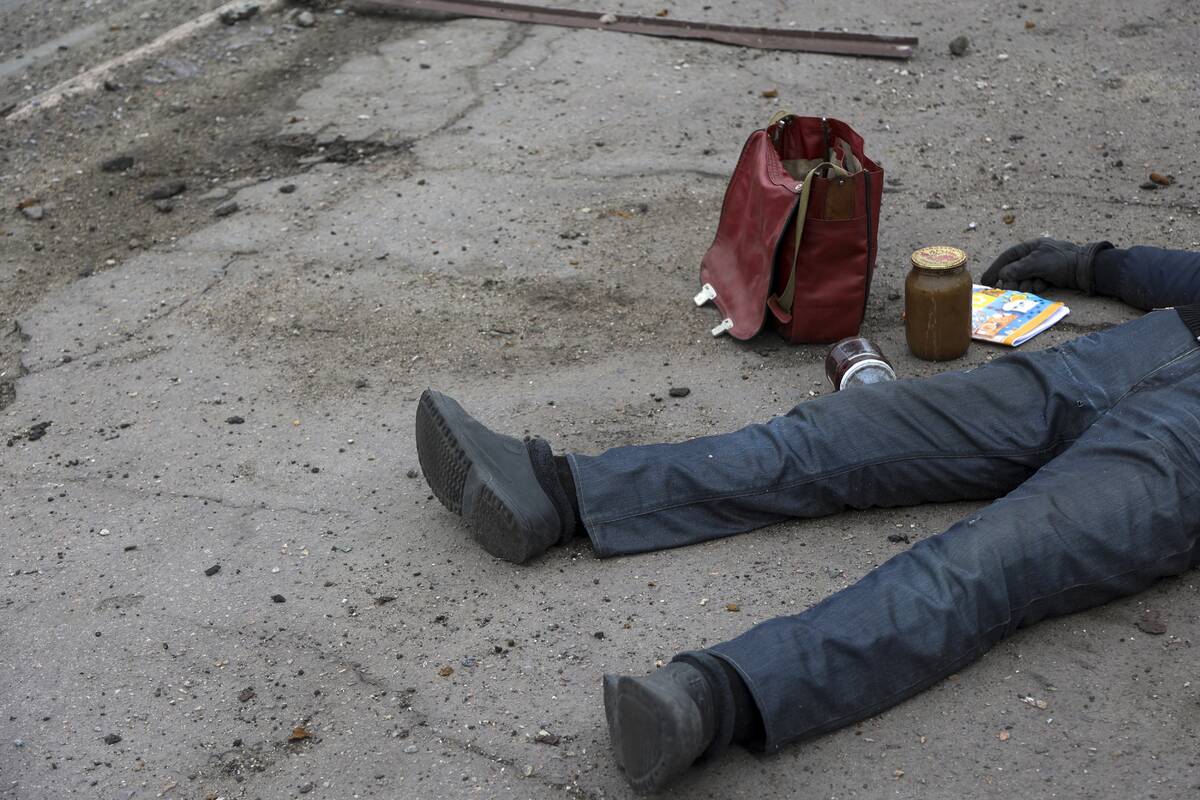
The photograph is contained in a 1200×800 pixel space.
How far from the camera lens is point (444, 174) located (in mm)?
4445

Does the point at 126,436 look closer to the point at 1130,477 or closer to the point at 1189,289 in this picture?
the point at 1130,477

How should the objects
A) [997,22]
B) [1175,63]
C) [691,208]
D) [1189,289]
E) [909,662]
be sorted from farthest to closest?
[997,22] < [1175,63] < [691,208] < [1189,289] < [909,662]

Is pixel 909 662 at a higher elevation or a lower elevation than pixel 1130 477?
lower

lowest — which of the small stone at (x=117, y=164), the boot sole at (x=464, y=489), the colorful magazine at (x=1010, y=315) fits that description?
the colorful magazine at (x=1010, y=315)

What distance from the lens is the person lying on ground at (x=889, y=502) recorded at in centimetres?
214

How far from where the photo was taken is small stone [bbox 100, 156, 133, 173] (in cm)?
461

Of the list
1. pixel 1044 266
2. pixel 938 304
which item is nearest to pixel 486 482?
pixel 938 304

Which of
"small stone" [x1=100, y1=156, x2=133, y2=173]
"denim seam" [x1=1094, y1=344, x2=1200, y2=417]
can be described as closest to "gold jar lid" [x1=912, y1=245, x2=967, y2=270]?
"denim seam" [x1=1094, y1=344, x2=1200, y2=417]

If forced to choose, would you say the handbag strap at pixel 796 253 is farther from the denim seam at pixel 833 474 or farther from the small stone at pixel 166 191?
the small stone at pixel 166 191

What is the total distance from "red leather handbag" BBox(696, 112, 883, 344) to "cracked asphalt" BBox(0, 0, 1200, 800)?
12cm

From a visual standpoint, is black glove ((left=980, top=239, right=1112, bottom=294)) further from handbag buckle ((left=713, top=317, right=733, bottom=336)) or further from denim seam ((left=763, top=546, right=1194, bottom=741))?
denim seam ((left=763, top=546, right=1194, bottom=741))

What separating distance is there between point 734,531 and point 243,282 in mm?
1990

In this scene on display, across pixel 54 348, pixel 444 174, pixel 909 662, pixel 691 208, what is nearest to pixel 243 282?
pixel 54 348

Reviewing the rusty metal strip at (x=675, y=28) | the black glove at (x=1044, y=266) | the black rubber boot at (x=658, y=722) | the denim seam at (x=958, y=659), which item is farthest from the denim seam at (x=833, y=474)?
the rusty metal strip at (x=675, y=28)
